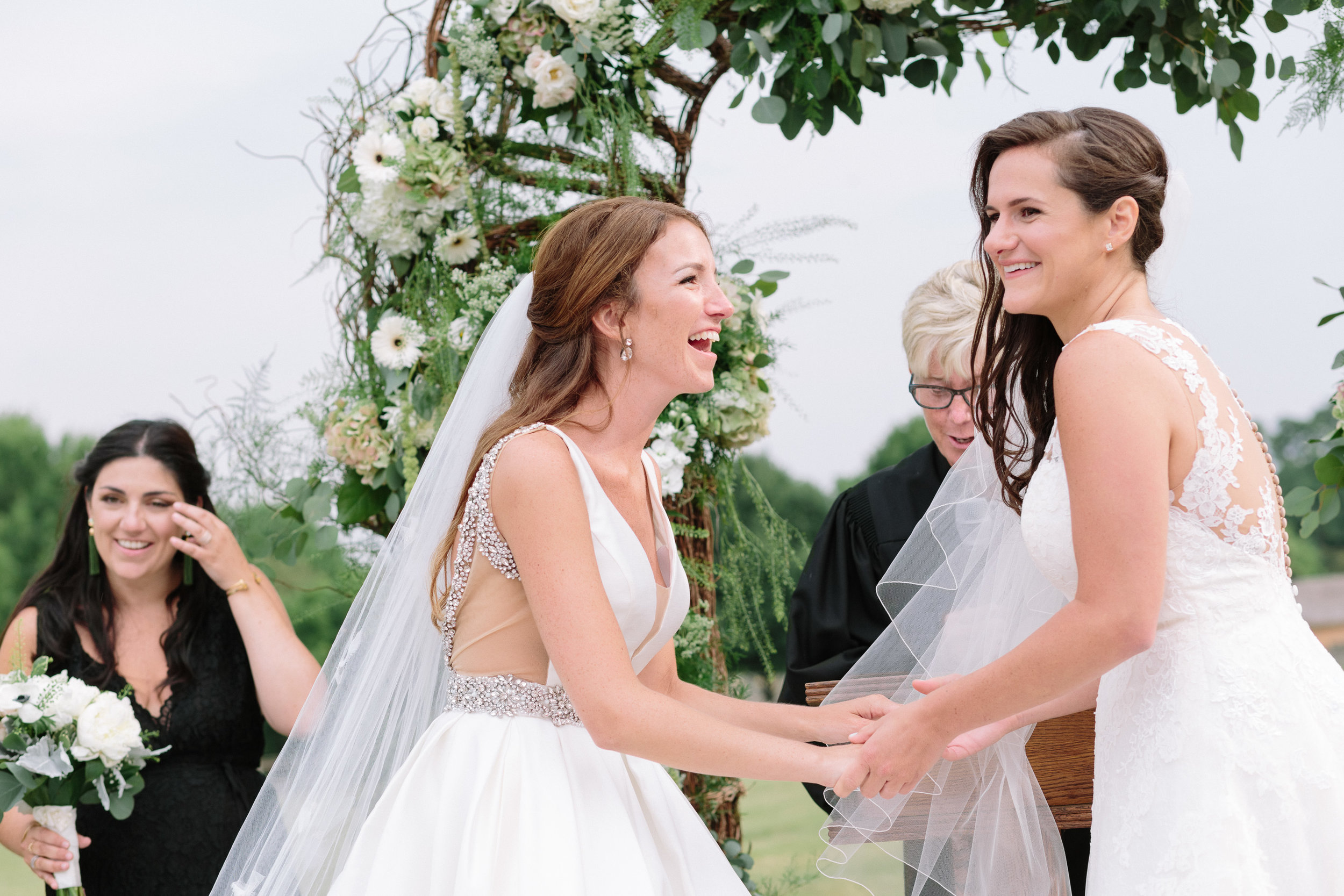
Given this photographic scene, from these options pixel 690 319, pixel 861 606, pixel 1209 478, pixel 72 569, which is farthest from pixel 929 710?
pixel 72 569

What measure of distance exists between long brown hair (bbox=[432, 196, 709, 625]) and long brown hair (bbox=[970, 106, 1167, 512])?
2.40 feet

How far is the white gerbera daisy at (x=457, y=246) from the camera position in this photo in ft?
11.8

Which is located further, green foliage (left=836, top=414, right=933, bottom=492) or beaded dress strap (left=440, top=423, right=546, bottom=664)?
green foliage (left=836, top=414, right=933, bottom=492)

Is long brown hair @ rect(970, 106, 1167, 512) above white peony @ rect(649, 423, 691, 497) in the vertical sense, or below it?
above

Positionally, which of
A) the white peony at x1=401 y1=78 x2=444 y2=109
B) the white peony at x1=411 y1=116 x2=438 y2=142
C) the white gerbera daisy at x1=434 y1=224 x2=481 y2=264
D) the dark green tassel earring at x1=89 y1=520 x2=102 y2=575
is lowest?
the dark green tassel earring at x1=89 y1=520 x2=102 y2=575

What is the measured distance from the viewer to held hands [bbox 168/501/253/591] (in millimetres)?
3736

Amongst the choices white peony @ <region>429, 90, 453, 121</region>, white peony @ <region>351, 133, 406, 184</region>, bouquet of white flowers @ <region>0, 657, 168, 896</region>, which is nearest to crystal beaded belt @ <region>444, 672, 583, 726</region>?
bouquet of white flowers @ <region>0, 657, 168, 896</region>

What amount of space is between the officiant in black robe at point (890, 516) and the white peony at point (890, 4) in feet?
2.48

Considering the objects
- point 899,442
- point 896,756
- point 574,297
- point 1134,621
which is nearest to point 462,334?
point 574,297

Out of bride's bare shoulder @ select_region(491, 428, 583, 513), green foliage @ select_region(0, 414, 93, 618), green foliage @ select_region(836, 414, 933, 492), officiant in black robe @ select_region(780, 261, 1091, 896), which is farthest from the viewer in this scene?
green foliage @ select_region(0, 414, 93, 618)

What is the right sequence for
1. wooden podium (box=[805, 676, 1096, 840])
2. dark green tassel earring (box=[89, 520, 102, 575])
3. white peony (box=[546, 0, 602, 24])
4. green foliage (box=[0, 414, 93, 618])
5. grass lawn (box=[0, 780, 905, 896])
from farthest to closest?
1. green foliage (box=[0, 414, 93, 618])
2. grass lawn (box=[0, 780, 905, 896])
3. dark green tassel earring (box=[89, 520, 102, 575])
4. white peony (box=[546, 0, 602, 24])
5. wooden podium (box=[805, 676, 1096, 840])

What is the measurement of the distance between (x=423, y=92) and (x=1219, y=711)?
286cm

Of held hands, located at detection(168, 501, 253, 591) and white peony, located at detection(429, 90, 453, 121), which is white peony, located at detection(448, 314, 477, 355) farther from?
held hands, located at detection(168, 501, 253, 591)

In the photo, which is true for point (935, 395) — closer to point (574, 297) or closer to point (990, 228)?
point (990, 228)
